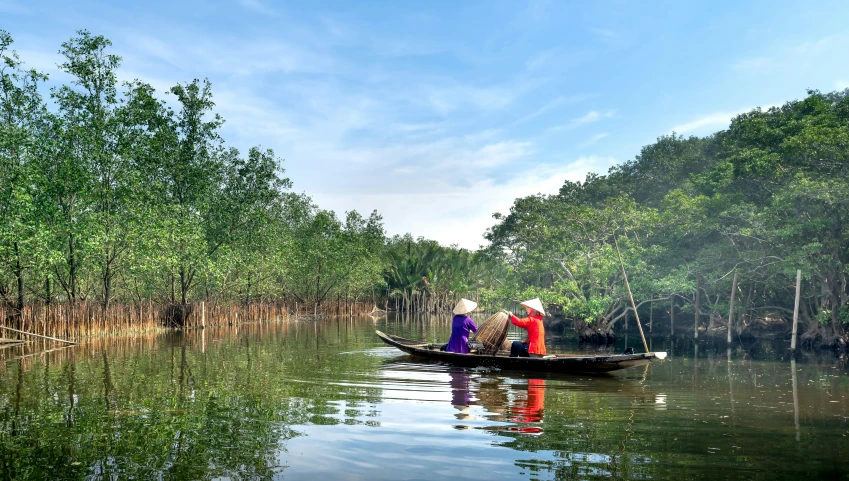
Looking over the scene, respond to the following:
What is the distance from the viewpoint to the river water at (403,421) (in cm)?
529

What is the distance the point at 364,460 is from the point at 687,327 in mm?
25499

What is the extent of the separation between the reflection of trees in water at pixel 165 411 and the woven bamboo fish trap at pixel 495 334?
2.42m

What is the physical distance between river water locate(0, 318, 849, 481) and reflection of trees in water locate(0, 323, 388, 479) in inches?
1.1

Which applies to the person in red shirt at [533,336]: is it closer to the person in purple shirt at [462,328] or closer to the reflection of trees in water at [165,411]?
the person in purple shirt at [462,328]

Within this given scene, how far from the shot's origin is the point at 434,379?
10672mm

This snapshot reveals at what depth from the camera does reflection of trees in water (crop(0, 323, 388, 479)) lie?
528 centimetres

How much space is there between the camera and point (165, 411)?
7.46 m

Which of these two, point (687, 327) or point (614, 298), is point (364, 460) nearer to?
point (614, 298)

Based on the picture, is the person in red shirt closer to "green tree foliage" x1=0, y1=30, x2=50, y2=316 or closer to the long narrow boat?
the long narrow boat

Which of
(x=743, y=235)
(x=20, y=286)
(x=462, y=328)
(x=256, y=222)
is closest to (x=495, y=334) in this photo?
(x=462, y=328)

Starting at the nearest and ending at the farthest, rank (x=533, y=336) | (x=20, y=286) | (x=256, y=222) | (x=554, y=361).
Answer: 1. (x=554, y=361)
2. (x=533, y=336)
3. (x=20, y=286)
4. (x=256, y=222)

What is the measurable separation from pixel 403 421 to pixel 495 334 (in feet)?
19.0

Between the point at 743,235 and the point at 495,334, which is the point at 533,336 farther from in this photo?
the point at 743,235

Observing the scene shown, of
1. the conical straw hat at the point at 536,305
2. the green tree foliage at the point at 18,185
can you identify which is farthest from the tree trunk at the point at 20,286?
the conical straw hat at the point at 536,305
